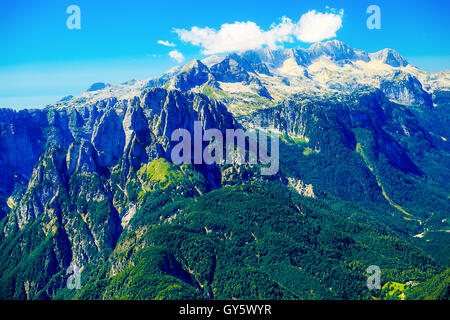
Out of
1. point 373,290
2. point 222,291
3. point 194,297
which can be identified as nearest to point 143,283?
point 194,297
